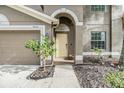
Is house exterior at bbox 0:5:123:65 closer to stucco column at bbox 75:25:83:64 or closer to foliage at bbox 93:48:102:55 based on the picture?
stucco column at bbox 75:25:83:64

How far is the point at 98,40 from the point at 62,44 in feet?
11.1

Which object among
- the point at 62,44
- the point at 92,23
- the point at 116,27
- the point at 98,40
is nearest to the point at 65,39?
the point at 62,44

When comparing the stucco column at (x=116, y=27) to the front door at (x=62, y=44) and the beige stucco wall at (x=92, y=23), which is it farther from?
the front door at (x=62, y=44)

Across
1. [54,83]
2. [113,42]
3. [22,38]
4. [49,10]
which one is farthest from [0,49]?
[113,42]

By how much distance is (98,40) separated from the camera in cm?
1958

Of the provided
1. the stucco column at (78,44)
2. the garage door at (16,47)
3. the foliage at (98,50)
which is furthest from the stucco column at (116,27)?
the garage door at (16,47)

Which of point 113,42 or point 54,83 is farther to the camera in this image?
point 113,42

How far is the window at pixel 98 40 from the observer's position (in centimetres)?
1967

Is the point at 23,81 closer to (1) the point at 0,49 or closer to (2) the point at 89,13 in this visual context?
(1) the point at 0,49

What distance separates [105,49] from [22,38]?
703 centimetres

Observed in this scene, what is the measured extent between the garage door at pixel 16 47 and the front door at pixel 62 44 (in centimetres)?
562

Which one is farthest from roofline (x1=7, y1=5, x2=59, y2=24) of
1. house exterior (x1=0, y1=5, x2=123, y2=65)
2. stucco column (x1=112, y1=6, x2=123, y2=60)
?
stucco column (x1=112, y1=6, x2=123, y2=60)

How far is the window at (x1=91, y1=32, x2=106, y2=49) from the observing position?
774 inches

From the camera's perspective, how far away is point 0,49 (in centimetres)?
1611
